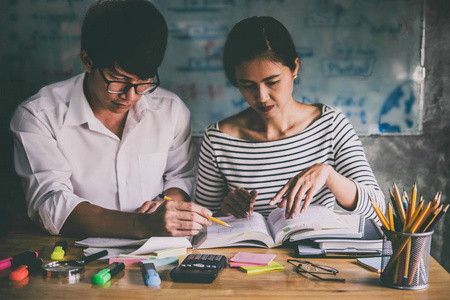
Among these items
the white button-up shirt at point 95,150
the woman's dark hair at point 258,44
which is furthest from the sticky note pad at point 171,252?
the woman's dark hair at point 258,44

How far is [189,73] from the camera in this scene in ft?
7.67

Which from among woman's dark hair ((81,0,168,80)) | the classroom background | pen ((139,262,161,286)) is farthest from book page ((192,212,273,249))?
the classroom background

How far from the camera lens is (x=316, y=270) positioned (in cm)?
115

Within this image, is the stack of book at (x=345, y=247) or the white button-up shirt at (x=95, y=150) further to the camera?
the white button-up shirt at (x=95, y=150)

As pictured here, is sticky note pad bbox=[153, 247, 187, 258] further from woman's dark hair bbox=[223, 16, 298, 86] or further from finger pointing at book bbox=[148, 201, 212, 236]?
woman's dark hair bbox=[223, 16, 298, 86]

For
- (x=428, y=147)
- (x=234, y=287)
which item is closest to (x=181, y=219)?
(x=234, y=287)

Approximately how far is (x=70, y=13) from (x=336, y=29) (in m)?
1.43

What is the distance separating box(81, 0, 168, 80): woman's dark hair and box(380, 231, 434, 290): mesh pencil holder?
1.06 meters

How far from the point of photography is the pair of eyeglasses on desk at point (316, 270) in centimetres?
110

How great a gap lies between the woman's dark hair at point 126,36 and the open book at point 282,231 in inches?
26.8

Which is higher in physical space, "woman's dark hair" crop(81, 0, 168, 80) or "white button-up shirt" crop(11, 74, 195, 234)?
"woman's dark hair" crop(81, 0, 168, 80)

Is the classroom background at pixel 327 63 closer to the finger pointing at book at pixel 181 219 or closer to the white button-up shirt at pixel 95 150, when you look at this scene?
the white button-up shirt at pixel 95 150

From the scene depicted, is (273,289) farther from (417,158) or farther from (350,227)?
(417,158)

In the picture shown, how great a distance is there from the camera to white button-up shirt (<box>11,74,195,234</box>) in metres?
1.74
